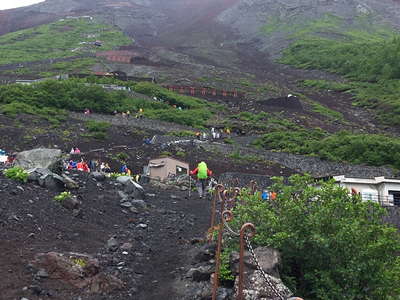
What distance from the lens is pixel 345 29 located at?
139750 mm

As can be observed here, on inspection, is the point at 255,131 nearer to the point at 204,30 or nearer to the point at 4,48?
the point at 4,48

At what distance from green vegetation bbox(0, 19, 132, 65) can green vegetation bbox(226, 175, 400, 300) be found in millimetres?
92420

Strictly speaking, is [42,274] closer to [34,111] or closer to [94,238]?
[94,238]

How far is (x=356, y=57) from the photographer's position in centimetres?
10669

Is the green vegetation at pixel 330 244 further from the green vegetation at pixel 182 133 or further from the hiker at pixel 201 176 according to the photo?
the green vegetation at pixel 182 133

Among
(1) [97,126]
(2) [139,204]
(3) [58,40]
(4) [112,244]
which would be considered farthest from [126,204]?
(3) [58,40]

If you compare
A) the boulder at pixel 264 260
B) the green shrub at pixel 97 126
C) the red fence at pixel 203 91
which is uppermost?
the boulder at pixel 264 260

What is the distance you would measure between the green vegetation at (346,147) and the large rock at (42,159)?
2651cm

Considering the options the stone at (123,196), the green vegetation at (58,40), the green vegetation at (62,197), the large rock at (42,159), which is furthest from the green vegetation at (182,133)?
the green vegetation at (58,40)

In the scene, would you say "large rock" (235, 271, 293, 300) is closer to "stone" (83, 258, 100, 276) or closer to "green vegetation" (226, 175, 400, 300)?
"green vegetation" (226, 175, 400, 300)

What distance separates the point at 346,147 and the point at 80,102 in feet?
85.8

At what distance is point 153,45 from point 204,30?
2334 cm

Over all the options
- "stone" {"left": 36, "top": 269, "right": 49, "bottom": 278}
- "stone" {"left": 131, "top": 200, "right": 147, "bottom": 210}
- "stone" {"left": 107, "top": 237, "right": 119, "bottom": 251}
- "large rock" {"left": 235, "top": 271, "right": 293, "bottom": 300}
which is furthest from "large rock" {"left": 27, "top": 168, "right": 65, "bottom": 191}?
"large rock" {"left": 235, "top": 271, "right": 293, "bottom": 300}

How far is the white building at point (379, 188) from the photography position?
25.7 metres
